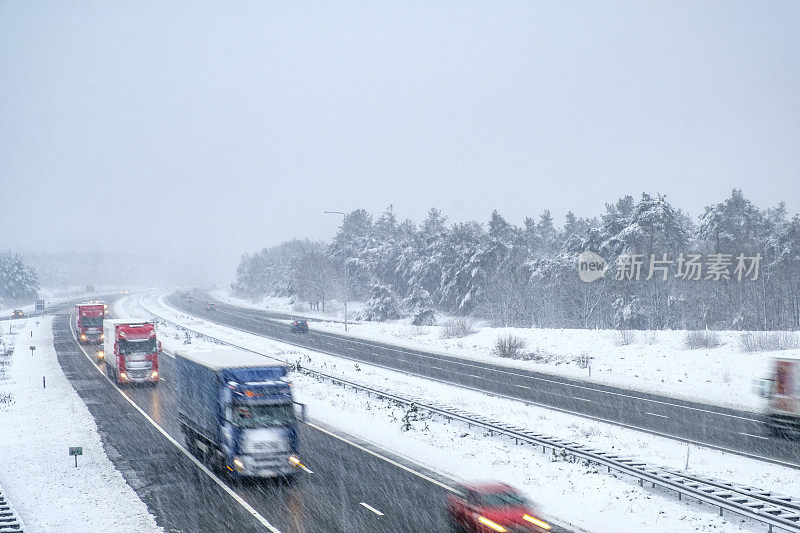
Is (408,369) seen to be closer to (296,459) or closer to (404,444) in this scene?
(404,444)

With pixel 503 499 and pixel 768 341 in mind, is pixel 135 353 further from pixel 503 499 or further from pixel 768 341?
pixel 768 341

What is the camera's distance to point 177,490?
16906 millimetres

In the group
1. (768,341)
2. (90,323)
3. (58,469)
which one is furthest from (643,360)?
(90,323)

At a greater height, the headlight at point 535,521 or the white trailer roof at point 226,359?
the white trailer roof at point 226,359

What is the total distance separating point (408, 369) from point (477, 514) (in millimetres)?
29635

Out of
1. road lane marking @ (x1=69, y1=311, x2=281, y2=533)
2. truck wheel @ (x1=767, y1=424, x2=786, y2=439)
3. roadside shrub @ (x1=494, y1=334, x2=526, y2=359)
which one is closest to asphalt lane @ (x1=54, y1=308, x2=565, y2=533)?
road lane marking @ (x1=69, y1=311, x2=281, y2=533)

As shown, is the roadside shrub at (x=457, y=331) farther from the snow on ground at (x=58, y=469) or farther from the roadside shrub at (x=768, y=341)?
the snow on ground at (x=58, y=469)

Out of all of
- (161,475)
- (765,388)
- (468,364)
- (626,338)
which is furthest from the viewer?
(626,338)

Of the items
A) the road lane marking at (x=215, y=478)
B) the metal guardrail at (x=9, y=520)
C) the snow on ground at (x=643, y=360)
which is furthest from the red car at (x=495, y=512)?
the snow on ground at (x=643, y=360)

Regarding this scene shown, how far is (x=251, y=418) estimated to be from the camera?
1648 cm

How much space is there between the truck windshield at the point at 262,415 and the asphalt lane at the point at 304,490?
1.85 m

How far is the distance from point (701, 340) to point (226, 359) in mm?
32673

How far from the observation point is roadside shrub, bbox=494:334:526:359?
47625mm

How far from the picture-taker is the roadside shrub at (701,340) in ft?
131
